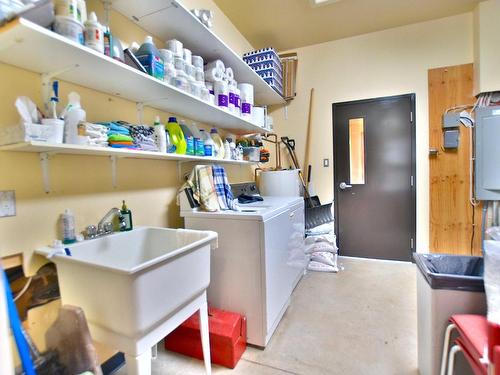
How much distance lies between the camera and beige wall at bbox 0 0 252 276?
109 centimetres

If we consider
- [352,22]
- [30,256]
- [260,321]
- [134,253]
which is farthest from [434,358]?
[352,22]

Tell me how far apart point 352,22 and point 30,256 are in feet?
12.1

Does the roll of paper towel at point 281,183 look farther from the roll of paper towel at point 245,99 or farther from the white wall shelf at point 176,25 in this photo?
the white wall shelf at point 176,25

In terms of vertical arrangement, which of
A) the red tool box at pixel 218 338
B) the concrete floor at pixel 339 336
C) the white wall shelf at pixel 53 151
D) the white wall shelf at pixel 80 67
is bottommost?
the concrete floor at pixel 339 336

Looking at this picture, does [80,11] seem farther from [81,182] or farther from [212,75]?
[212,75]

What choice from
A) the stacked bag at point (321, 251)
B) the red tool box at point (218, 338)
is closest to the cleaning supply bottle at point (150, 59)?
the red tool box at point (218, 338)

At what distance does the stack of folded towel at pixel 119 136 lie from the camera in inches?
50.3

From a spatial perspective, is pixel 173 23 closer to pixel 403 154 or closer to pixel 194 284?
pixel 194 284

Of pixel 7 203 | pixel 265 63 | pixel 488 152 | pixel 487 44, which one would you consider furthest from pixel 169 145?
pixel 487 44

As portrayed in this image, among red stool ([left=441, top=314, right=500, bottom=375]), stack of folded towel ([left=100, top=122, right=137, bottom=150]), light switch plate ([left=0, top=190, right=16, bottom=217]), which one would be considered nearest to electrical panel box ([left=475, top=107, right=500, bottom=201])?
red stool ([left=441, top=314, right=500, bottom=375])

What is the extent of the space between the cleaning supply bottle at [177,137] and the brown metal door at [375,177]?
2431 mm

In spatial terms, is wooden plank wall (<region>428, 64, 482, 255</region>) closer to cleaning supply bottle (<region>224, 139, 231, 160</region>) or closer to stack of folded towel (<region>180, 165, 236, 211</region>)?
cleaning supply bottle (<region>224, 139, 231, 160</region>)

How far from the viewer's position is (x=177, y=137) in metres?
1.73

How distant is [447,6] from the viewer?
2799 mm
